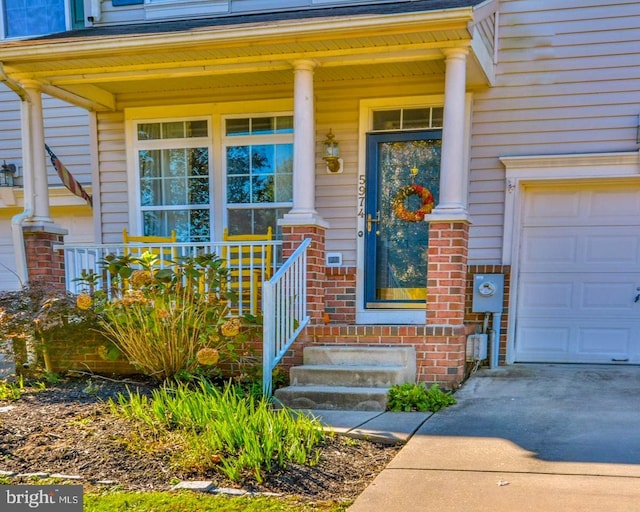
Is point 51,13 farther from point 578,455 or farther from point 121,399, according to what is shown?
point 578,455

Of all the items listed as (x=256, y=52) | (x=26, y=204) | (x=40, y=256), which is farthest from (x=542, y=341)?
(x=26, y=204)

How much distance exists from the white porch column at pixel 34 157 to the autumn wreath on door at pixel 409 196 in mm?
3418

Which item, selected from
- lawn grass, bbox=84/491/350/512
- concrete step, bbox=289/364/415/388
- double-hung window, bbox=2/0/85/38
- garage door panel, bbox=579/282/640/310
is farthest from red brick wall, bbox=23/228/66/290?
garage door panel, bbox=579/282/640/310

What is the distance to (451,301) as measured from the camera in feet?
13.3

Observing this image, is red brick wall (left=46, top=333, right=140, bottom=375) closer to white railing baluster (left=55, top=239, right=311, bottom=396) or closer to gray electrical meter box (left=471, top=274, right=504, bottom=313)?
white railing baluster (left=55, top=239, right=311, bottom=396)

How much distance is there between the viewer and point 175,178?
5.80 metres

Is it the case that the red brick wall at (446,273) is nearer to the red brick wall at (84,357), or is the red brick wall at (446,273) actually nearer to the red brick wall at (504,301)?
the red brick wall at (504,301)

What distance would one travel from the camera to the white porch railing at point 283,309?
379 cm

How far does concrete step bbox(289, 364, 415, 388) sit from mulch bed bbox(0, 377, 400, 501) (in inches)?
35.6

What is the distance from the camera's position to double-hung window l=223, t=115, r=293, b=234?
216 inches

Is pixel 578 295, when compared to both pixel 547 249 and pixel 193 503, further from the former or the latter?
pixel 193 503

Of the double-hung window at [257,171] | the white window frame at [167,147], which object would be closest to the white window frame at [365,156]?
the double-hung window at [257,171]

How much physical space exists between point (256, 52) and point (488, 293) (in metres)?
3.06

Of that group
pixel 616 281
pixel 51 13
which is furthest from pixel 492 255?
pixel 51 13
